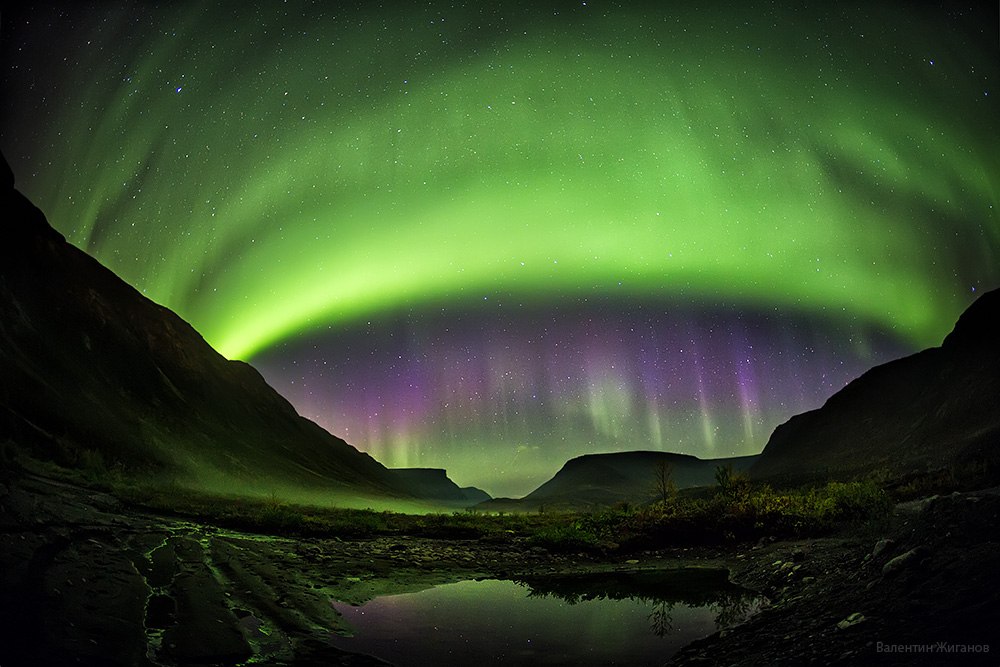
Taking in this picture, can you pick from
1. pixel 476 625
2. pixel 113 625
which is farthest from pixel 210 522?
pixel 476 625

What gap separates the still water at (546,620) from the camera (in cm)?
567

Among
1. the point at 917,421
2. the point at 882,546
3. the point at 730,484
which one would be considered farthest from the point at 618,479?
the point at 882,546

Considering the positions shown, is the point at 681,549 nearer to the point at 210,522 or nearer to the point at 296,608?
the point at 296,608

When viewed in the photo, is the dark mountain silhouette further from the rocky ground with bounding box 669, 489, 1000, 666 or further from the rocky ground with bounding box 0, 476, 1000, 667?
the rocky ground with bounding box 0, 476, 1000, 667

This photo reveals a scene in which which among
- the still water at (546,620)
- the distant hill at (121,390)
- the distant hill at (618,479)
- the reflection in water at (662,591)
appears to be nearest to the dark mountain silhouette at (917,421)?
the distant hill at (618,479)

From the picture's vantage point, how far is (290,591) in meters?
6.93

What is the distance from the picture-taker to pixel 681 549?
11.3m

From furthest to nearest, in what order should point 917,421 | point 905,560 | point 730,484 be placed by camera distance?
point 917,421, point 730,484, point 905,560

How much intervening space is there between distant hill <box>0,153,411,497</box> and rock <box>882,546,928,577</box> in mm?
17406

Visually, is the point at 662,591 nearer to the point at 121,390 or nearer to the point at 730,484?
the point at 730,484

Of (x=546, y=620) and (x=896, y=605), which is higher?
(x=896, y=605)

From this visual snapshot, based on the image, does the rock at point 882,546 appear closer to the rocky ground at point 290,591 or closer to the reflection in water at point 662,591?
the rocky ground at point 290,591

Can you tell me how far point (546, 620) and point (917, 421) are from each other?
89.0 feet

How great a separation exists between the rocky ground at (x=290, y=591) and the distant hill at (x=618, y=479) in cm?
932
